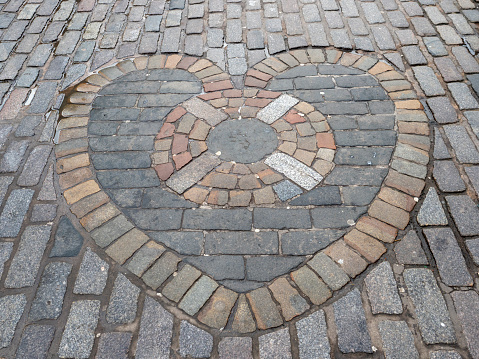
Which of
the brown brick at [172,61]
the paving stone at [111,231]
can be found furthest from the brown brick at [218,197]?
the brown brick at [172,61]

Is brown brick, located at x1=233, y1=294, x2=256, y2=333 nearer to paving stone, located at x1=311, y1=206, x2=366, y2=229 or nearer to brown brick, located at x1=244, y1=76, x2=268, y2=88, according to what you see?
paving stone, located at x1=311, y1=206, x2=366, y2=229

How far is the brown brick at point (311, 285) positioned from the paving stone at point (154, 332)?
2.86ft

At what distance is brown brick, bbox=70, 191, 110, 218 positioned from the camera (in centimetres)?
312

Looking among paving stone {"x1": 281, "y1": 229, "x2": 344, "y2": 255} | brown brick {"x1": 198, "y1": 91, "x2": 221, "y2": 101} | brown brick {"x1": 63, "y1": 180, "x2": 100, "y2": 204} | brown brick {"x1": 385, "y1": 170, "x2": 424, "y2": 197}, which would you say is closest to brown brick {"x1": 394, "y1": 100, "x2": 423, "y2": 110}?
brown brick {"x1": 385, "y1": 170, "x2": 424, "y2": 197}

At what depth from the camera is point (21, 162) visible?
3.48m

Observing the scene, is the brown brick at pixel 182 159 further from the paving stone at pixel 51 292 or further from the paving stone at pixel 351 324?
the paving stone at pixel 351 324

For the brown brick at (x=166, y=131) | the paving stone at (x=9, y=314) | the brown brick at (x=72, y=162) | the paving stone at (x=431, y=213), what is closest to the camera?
the paving stone at (x=9, y=314)

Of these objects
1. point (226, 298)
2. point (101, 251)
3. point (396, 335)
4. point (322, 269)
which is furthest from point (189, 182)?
point (396, 335)

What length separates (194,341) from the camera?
2.42 m

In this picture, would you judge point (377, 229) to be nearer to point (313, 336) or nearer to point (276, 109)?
point (313, 336)

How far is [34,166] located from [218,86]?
1902mm

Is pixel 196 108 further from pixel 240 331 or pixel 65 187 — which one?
pixel 240 331

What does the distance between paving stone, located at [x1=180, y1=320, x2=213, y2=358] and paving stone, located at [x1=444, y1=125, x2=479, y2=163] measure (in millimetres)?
2537

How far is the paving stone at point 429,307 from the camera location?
2.39 meters
